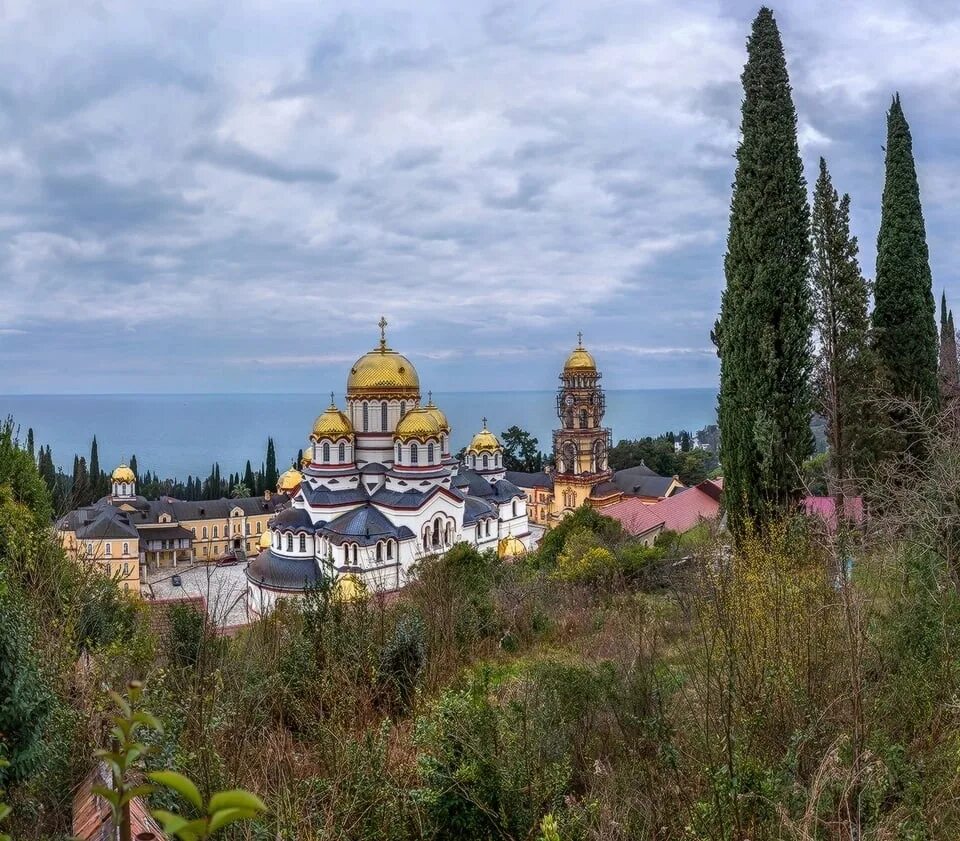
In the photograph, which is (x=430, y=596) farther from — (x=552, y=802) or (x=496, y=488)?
(x=496, y=488)

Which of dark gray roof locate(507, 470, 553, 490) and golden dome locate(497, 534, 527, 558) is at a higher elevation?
dark gray roof locate(507, 470, 553, 490)

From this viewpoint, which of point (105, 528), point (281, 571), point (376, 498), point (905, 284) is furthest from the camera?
point (105, 528)

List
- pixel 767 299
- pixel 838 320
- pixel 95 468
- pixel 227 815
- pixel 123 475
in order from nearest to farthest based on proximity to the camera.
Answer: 1. pixel 227 815
2. pixel 767 299
3. pixel 838 320
4. pixel 123 475
5. pixel 95 468

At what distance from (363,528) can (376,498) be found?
1916mm

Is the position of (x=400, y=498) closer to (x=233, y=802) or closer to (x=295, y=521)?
(x=295, y=521)

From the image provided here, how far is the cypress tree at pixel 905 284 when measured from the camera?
13953 mm

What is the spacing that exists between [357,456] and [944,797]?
2210 centimetres

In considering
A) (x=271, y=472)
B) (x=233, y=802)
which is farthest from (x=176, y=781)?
(x=271, y=472)

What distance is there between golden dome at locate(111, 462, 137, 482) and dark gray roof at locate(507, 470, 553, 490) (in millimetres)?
23643

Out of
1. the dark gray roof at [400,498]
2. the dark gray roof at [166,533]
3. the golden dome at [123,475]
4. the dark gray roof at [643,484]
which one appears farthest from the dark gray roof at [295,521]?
the golden dome at [123,475]

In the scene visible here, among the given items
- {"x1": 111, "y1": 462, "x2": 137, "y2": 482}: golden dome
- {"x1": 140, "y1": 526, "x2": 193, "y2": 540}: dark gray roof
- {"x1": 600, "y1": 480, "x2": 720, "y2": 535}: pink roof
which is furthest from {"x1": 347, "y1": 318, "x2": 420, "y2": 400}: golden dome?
{"x1": 111, "y1": 462, "x2": 137, "y2": 482}: golden dome

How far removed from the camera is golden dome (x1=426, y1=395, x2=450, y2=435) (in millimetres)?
24219

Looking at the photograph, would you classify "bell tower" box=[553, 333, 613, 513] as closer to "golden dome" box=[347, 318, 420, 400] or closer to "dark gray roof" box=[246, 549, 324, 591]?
"golden dome" box=[347, 318, 420, 400]

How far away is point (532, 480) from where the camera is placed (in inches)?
1563
